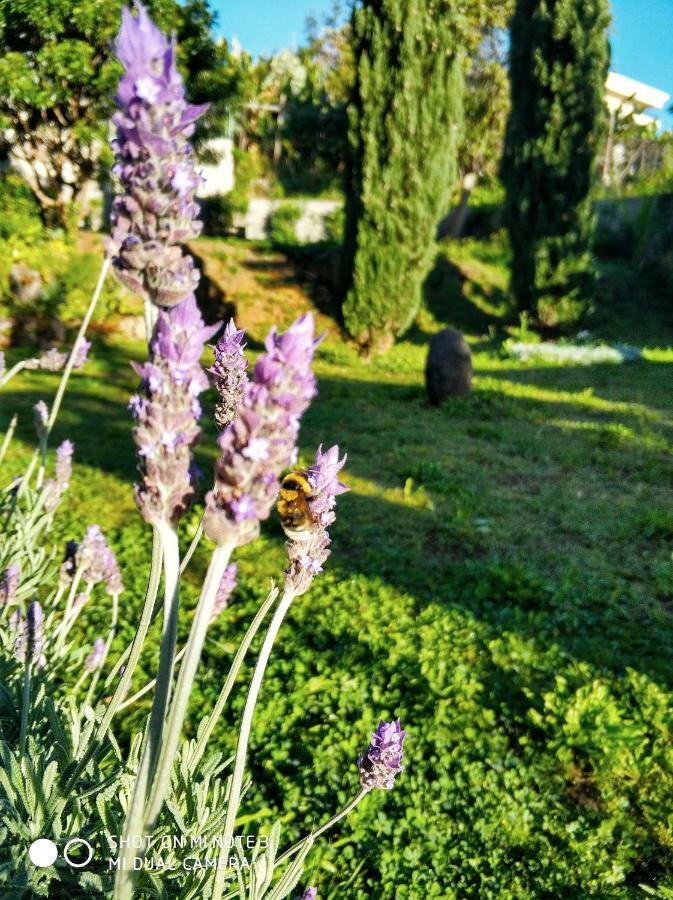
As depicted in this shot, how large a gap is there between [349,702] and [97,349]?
8574mm

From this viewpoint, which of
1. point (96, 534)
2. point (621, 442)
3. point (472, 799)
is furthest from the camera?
point (621, 442)

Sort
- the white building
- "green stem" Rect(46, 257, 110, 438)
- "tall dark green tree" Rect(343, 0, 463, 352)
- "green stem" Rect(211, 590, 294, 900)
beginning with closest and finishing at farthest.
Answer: "green stem" Rect(211, 590, 294, 900), "green stem" Rect(46, 257, 110, 438), "tall dark green tree" Rect(343, 0, 463, 352), the white building

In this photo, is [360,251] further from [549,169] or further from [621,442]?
[621,442]

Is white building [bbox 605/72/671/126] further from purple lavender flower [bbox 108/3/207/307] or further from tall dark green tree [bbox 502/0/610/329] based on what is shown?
purple lavender flower [bbox 108/3/207/307]

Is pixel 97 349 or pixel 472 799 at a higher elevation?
pixel 97 349

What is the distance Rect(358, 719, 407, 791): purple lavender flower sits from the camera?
1.38 meters

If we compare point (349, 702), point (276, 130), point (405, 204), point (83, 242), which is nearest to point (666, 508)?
point (349, 702)

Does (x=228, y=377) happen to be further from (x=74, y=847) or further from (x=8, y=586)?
(x=8, y=586)

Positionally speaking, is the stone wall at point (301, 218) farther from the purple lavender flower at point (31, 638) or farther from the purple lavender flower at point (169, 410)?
the purple lavender flower at point (169, 410)

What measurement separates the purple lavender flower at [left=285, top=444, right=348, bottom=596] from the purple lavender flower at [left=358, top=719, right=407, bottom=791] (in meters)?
0.47

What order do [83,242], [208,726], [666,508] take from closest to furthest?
[208,726]
[666,508]
[83,242]

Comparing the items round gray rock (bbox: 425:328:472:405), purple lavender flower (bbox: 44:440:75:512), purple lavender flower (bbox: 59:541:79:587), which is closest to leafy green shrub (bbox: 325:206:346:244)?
round gray rock (bbox: 425:328:472:405)

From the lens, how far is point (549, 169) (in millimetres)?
12172

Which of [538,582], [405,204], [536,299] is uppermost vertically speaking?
[405,204]
